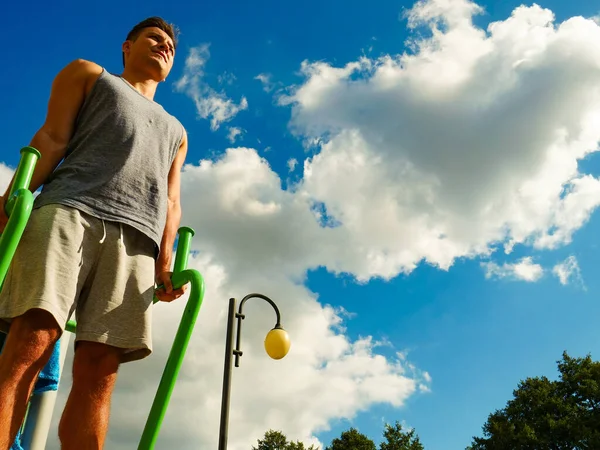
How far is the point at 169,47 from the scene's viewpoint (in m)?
2.82

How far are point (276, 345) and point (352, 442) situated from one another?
33469 mm

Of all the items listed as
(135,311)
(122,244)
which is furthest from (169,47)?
(135,311)

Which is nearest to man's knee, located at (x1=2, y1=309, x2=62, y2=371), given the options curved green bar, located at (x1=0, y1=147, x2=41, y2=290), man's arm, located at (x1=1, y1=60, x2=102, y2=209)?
curved green bar, located at (x1=0, y1=147, x2=41, y2=290)

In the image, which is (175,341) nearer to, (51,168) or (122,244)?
(122,244)

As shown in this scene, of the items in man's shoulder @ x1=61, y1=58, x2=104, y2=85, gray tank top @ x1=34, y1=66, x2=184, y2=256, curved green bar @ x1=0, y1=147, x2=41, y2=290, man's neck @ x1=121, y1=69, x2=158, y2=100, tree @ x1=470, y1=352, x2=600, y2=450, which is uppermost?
tree @ x1=470, y1=352, x2=600, y2=450

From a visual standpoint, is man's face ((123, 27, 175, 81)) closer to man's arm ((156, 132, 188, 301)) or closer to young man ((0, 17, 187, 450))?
young man ((0, 17, 187, 450))

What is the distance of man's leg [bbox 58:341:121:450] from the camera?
196 cm

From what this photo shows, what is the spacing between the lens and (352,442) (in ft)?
134

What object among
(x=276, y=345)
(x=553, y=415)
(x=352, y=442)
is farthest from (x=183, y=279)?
(x=352, y=442)

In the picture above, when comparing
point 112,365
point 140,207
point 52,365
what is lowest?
point 112,365

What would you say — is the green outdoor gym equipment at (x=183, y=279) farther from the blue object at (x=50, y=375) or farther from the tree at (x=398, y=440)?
the tree at (x=398, y=440)

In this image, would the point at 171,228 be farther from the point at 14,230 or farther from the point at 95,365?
the point at 14,230

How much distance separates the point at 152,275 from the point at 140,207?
30 cm

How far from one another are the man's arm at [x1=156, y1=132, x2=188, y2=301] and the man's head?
1.23 feet
